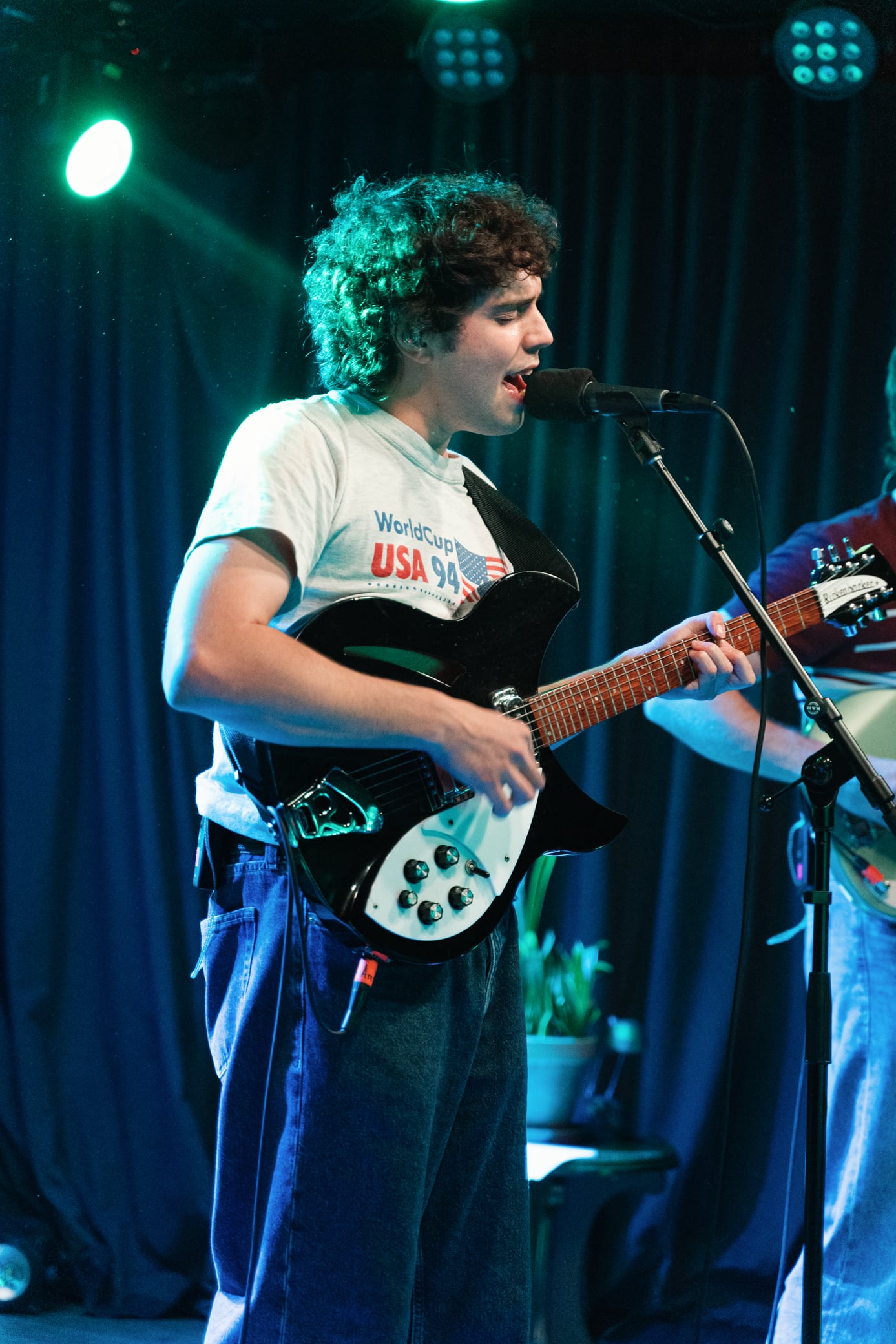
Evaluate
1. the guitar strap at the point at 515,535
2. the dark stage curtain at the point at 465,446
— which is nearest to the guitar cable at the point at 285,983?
the guitar strap at the point at 515,535

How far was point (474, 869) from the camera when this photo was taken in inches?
63.2

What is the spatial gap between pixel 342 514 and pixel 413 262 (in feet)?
1.47

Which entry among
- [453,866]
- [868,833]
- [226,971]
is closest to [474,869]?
[453,866]

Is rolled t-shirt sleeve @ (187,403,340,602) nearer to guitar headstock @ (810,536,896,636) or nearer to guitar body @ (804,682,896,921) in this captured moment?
guitar headstock @ (810,536,896,636)

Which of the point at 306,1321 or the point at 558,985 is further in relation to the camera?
the point at 558,985

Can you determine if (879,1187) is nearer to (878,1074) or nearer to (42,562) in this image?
(878,1074)

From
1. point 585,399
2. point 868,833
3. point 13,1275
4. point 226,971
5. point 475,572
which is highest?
point 585,399

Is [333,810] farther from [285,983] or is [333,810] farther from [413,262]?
[413,262]

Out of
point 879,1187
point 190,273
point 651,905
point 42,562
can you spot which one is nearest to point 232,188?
point 190,273

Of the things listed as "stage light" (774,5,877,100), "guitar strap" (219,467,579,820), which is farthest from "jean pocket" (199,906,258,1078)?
"stage light" (774,5,877,100)

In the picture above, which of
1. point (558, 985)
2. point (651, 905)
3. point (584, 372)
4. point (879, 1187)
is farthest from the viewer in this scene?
point (651, 905)

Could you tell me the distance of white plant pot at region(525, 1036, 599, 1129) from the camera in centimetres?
286

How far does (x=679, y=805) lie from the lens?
323 cm

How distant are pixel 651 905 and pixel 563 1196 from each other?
828mm
